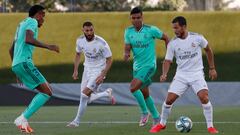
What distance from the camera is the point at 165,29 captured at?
31.5 metres

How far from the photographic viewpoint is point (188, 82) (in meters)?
14.6

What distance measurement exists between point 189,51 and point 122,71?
16.6 meters

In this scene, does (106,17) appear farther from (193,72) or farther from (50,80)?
(193,72)

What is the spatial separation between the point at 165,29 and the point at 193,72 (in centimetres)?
1688

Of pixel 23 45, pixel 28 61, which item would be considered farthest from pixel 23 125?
pixel 23 45

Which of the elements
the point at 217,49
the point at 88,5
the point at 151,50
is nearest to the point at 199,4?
the point at 88,5

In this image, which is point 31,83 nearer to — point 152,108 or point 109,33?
point 152,108

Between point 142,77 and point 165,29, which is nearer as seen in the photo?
point 142,77

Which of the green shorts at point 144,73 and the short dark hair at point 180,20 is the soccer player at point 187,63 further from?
the green shorts at point 144,73

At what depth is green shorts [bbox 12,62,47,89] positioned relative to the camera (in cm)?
1477

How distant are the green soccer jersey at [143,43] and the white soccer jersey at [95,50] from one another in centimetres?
81

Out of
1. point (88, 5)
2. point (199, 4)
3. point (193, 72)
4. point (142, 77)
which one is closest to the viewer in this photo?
point (193, 72)

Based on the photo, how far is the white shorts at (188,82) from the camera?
47.8ft

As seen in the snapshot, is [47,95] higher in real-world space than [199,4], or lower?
higher
